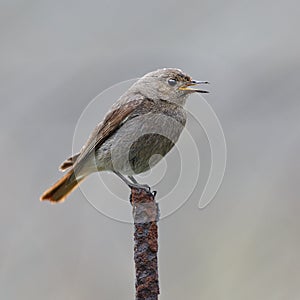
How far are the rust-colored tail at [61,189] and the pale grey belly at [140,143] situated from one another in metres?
0.25

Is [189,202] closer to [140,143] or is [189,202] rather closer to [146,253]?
[140,143]

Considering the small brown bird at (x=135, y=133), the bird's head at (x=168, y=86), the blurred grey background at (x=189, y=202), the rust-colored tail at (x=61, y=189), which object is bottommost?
the rust-colored tail at (x=61, y=189)

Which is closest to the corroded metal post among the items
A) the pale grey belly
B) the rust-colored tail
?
the pale grey belly

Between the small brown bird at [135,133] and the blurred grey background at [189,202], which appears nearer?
A: the small brown bird at [135,133]

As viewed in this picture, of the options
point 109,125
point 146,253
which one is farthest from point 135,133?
point 146,253

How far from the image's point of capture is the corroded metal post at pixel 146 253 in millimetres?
3576

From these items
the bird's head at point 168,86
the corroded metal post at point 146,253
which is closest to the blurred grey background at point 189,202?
the bird's head at point 168,86

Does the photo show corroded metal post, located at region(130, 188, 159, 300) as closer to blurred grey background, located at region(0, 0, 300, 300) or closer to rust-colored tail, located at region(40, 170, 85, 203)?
rust-colored tail, located at region(40, 170, 85, 203)

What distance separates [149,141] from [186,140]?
8.87 feet

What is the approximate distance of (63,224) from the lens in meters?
11.0

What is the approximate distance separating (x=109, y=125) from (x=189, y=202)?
4.33m

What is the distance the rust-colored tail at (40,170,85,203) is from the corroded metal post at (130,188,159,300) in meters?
2.48

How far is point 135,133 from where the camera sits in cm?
652

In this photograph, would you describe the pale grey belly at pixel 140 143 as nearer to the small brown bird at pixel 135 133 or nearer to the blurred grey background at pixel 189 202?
the small brown bird at pixel 135 133
